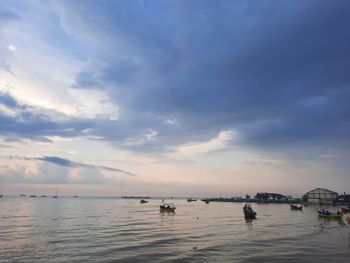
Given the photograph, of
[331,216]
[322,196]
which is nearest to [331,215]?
[331,216]

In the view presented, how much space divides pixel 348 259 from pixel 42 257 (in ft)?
96.5

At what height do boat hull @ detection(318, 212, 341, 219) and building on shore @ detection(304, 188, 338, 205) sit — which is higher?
building on shore @ detection(304, 188, 338, 205)

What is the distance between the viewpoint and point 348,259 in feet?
101

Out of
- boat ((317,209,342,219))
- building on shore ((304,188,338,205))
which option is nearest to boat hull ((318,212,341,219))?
boat ((317,209,342,219))

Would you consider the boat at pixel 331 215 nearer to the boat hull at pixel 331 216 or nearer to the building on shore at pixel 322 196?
the boat hull at pixel 331 216

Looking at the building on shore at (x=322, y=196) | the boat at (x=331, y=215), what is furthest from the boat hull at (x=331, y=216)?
the building on shore at (x=322, y=196)

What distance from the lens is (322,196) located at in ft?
488

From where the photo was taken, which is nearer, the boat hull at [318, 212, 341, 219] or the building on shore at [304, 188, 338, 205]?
the boat hull at [318, 212, 341, 219]

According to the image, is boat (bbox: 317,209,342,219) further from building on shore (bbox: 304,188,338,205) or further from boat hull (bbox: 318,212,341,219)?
building on shore (bbox: 304,188,338,205)

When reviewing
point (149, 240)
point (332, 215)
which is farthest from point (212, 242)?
point (332, 215)

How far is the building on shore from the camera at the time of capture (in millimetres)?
145375

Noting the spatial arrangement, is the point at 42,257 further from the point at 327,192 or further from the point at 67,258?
the point at 327,192

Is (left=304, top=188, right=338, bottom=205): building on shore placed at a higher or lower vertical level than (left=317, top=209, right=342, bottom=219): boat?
higher

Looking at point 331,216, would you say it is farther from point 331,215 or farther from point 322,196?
A: point 322,196
